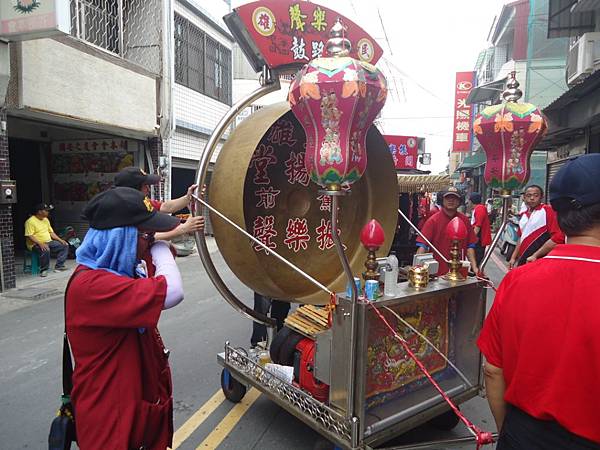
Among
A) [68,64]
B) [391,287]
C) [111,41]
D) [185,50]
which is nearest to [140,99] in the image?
[111,41]

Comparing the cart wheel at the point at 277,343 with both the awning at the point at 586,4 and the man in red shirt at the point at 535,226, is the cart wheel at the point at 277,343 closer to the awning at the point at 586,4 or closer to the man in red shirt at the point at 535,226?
the man in red shirt at the point at 535,226

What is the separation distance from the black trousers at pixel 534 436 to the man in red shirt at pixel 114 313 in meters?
1.30

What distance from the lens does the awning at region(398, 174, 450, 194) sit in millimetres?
7383

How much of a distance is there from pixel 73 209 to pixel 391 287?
35.5 feet

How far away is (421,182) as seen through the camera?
7.43 metres

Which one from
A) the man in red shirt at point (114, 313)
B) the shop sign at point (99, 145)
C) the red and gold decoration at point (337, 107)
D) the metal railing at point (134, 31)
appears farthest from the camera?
the shop sign at point (99, 145)

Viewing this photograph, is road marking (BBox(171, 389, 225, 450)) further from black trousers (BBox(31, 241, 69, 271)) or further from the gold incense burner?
black trousers (BBox(31, 241, 69, 271))

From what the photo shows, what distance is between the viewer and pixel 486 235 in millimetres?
5961

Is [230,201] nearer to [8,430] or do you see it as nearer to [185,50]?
[8,430]

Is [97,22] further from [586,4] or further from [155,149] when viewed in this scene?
[586,4]

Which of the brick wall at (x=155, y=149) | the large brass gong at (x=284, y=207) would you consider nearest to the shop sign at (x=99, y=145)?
the brick wall at (x=155, y=149)

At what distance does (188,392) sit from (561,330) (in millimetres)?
3149

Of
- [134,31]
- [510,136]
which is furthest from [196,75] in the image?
[510,136]

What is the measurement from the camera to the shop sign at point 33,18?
19.4 feet
